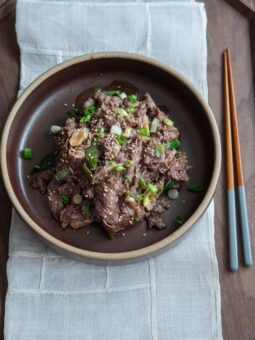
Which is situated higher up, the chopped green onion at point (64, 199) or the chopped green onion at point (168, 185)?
the chopped green onion at point (168, 185)

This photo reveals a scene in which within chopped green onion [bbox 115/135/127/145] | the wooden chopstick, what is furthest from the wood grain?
the wooden chopstick

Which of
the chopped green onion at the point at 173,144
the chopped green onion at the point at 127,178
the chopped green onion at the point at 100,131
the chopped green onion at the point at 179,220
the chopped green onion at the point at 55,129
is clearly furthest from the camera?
the chopped green onion at the point at 55,129

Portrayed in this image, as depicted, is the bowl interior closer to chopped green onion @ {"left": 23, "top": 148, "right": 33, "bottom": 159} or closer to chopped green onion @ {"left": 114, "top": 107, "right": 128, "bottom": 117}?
chopped green onion @ {"left": 23, "top": 148, "right": 33, "bottom": 159}

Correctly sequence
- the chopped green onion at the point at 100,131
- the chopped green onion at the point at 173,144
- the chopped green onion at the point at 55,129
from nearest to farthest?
1. the chopped green onion at the point at 100,131
2. the chopped green onion at the point at 173,144
3. the chopped green onion at the point at 55,129

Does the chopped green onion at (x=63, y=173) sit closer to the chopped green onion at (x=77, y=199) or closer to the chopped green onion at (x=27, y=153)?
the chopped green onion at (x=77, y=199)

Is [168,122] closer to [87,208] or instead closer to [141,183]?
[141,183]

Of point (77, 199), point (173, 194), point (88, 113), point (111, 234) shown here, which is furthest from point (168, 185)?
point (88, 113)

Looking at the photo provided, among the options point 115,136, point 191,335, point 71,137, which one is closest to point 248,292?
point 191,335

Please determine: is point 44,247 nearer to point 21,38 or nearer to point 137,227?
point 137,227

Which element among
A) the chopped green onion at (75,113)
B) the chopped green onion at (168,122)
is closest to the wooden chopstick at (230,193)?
the chopped green onion at (168,122)
